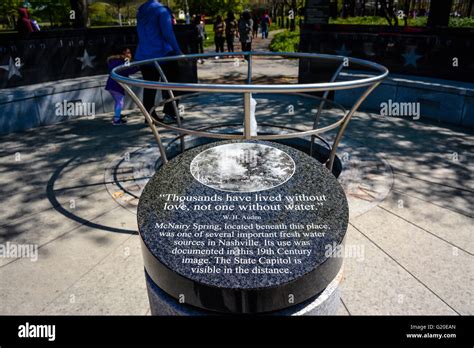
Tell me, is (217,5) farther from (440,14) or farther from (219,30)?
(440,14)

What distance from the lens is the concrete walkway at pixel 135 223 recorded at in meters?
2.52

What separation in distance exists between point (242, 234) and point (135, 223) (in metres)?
1.95

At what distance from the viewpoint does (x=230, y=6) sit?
46.8 metres

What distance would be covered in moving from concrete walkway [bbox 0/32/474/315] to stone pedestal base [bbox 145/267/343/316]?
0.68 metres

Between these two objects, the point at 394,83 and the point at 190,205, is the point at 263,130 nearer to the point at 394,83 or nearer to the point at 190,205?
the point at 394,83

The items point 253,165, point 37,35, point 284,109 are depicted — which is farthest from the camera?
point 284,109

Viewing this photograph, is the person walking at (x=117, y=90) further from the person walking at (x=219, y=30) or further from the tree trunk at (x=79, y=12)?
the person walking at (x=219, y=30)

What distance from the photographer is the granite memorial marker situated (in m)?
1.54

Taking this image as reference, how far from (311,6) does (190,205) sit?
7.79 meters

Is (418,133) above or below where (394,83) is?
below

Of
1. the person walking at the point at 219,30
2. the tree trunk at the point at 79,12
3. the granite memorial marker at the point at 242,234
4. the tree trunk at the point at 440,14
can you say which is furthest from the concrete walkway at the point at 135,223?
the person walking at the point at 219,30

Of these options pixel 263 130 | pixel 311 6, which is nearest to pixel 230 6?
pixel 311 6

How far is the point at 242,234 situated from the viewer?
1701mm

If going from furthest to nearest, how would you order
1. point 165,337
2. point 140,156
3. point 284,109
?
1. point 284,109
2. point 140,156
3. point 165,337
